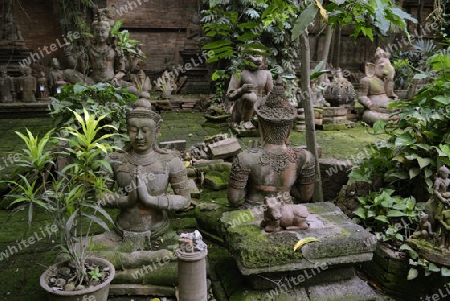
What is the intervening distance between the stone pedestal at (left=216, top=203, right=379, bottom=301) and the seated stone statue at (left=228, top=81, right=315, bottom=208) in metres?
0.43

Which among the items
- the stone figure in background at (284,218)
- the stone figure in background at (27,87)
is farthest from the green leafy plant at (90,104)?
the stone figure in background at (27,87)

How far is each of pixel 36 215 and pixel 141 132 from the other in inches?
82.4

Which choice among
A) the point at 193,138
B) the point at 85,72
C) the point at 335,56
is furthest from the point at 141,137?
the point at 335,56

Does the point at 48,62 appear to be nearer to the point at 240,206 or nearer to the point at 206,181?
the point at 206,181

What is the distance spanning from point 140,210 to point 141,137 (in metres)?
0.63

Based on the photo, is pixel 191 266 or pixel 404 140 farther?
pixel 404 140

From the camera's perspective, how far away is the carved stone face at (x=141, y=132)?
11.6 ft

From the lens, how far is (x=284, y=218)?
3219 millimetres

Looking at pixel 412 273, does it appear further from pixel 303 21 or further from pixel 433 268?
pixel 303 21

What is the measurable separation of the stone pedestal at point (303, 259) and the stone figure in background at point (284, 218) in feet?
0.16

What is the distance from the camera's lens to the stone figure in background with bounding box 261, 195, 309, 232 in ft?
10.4

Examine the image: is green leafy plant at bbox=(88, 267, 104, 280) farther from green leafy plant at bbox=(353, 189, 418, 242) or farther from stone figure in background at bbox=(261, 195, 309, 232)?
green leafy plant at bbox=(353, 189, 418, 242)

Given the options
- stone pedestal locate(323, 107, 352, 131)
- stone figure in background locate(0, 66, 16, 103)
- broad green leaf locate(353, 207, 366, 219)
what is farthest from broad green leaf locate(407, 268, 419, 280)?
stone figure in background locate(0, 66, 16, 103)

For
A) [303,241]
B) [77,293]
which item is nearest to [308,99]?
[303,241]
